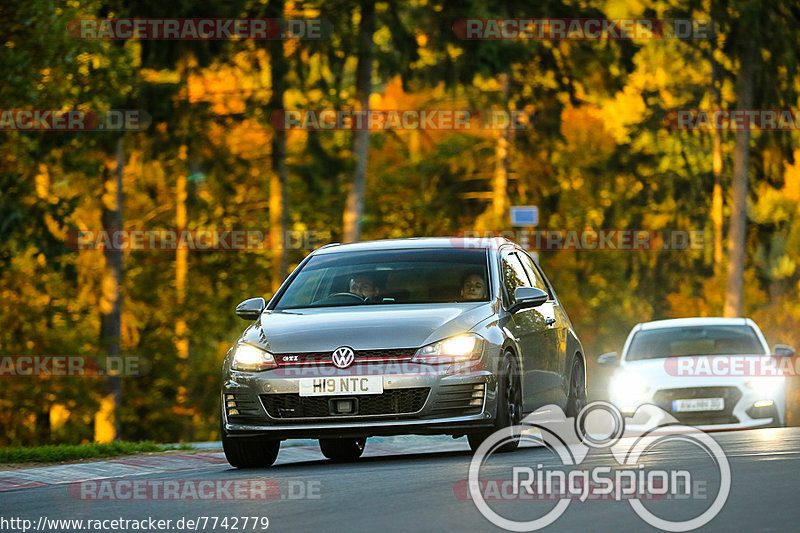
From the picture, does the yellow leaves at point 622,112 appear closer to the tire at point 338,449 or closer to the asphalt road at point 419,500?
the tire at point 338,449

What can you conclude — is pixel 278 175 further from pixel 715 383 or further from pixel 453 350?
pixel 453 350

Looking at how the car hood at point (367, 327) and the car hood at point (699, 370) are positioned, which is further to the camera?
the car hood at point (699, 370)

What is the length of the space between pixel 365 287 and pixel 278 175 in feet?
79.1

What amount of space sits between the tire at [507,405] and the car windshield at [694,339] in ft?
26.8

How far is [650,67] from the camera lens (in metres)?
55.0

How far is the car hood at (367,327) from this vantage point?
12.1 meters

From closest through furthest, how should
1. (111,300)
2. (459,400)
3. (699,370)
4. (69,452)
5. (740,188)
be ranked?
(459,400), (69,452), (699,370), (111,300), (740,188)

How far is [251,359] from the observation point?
1244cm

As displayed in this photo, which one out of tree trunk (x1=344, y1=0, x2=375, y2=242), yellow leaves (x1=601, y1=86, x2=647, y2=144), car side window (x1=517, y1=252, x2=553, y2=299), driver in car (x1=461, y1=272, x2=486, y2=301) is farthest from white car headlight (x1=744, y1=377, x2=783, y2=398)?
yellow leaves (x1=601, y1=86, x2=647, y2=144)

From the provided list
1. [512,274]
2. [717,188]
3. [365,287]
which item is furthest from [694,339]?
[717,188]

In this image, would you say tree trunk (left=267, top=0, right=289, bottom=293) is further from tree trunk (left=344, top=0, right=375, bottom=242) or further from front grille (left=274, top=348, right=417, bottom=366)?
front grille (left=274, top=348, right=417, bottom=366)

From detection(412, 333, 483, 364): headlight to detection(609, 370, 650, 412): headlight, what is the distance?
317 inches

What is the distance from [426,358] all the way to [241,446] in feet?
5.38

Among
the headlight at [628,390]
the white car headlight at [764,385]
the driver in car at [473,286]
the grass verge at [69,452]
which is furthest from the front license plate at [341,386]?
the white car headlight at [764,385]
